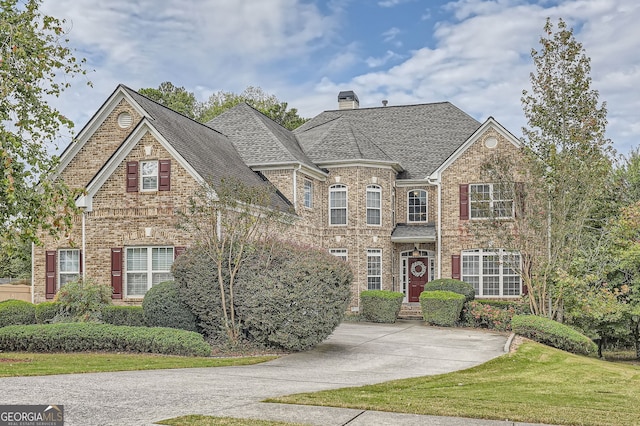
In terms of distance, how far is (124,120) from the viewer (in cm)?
2428

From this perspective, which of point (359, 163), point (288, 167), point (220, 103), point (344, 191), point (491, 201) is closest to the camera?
point (491, 201)

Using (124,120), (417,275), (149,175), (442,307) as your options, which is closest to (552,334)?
(442,307)

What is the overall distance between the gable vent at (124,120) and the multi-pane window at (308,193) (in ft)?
25.0

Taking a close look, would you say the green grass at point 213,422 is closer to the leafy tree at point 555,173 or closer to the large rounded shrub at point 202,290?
the large rounded shrub at point 202,290

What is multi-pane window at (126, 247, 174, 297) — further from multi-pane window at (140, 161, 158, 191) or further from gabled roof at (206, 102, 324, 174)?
gabled roof at (206, 102, 324, 174)

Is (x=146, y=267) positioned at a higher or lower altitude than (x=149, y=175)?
lower

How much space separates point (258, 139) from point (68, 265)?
9.90 m

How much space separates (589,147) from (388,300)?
907cm

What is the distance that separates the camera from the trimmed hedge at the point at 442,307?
23.7 metres

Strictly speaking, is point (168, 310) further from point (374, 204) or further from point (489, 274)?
point (489, 274)

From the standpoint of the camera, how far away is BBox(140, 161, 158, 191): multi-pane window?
72.6ft

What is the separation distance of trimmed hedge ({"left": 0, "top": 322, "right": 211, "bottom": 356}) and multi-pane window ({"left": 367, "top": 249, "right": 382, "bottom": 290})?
13.6m

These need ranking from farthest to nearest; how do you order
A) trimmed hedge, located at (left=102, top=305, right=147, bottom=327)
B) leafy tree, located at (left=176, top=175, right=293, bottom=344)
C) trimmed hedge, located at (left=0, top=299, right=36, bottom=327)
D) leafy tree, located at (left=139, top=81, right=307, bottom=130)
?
leafy tree, located at (left=139, top=81, right=307, bottom=130)
trimmed hedge, located at (left=0, top=299, right=36, bottom=327)
trimmed hedge, located at (left=102, top=305, right=147, bottom=327)
leafy tree, located at (left=176, top=175, right=293, bottom=344)

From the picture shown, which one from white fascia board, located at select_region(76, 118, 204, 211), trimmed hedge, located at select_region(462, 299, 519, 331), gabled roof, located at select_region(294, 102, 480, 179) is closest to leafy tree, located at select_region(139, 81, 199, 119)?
gabled roof, located at select_region(294, 102, 480, 179)
